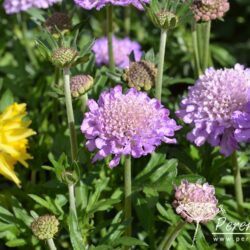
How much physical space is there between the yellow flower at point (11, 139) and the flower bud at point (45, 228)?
0.15m

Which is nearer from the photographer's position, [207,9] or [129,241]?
[129,241]

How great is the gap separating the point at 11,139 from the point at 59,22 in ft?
1.25

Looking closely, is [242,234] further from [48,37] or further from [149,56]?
[48,37]

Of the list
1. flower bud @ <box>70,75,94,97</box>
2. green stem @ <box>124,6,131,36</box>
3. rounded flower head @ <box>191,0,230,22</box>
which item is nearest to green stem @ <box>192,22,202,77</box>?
rounded flower head @ <box>191,0,230,22</box>

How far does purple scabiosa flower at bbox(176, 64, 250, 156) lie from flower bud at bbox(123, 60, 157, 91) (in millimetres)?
117

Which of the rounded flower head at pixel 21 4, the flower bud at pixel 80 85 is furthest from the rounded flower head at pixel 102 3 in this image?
the rounded flower head at pixel 21 4

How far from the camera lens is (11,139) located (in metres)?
1.44

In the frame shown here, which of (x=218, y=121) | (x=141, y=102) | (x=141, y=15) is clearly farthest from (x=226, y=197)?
(x=141, y=15)

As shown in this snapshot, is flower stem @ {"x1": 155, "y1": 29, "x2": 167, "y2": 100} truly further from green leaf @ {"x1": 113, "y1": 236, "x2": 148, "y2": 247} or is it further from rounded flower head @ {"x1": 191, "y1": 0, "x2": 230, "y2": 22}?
green leaf @ {"x1": 113, "y1": 236, "x2": 148, "y2": 247}

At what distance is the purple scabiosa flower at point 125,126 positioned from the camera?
50.2 inches

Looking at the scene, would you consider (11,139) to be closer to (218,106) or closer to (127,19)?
(218,106)

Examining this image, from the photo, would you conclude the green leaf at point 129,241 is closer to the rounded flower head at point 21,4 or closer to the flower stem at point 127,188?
the flower stem at point 127,188

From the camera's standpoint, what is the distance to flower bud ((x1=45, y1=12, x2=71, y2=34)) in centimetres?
163

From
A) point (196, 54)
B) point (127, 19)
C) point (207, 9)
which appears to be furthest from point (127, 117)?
point (127, 19)
